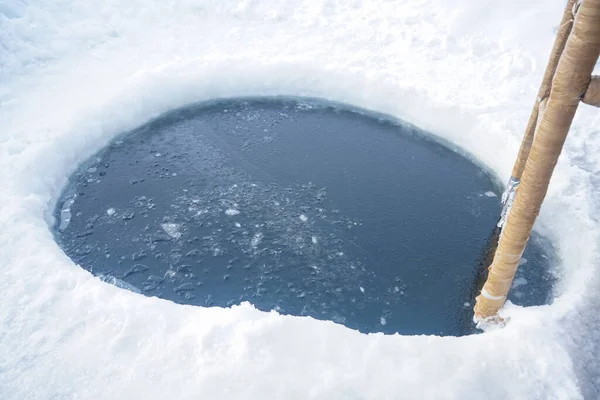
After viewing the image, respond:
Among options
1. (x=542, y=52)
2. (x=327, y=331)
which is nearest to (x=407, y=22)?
(x=542, y=52)

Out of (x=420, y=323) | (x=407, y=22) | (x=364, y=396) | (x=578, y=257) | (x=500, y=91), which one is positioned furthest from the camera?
(x=407, y=22)

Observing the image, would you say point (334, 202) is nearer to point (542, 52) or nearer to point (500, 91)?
point (500, 91)

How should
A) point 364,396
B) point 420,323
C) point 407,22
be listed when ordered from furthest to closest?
point 407,22
point 420,323
point 364,396

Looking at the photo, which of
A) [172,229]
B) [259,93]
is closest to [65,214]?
[172,229]

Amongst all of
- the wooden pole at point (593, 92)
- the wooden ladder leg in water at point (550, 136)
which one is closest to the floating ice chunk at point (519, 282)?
the wooden ladder leg in water at point (550, 136)

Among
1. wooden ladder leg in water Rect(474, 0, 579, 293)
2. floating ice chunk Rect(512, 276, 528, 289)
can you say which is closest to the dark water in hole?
floating ice chunk Rect(512, 276, 528, 289)

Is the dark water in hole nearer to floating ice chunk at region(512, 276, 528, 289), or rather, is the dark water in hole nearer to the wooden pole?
floating ice chunk at region(512, 276, 528, 289)
